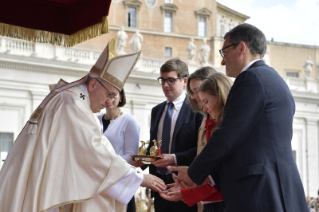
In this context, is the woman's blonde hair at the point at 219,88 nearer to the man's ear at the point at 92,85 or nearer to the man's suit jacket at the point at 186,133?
the man's ear at the point at 92,85

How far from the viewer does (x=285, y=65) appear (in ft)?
117

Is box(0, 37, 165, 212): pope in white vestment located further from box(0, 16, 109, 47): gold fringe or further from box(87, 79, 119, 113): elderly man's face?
box(0, 16, 109, 47): gold fringe

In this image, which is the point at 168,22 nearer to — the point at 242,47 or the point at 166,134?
the point at 166,134

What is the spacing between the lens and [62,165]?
3.66 m

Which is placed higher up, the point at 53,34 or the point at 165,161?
the point at 53,34

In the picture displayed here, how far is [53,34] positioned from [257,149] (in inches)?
115

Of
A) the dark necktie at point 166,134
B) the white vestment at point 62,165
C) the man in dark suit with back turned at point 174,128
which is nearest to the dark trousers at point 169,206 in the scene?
the man in dark suit with back turned at point 174,128

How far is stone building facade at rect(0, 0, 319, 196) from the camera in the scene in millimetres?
19203

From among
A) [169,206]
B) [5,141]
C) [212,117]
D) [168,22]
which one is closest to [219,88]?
[212,117]

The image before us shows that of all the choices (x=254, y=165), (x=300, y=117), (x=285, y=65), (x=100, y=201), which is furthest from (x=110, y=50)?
(x=285, y=65)

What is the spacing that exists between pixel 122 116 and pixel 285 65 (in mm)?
31896

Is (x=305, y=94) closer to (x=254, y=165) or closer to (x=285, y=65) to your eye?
(x=285, y=65)

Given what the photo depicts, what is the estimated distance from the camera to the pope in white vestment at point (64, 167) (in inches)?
140

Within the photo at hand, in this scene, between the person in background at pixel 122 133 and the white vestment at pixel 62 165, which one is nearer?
the white vestment at pixel 62 165
